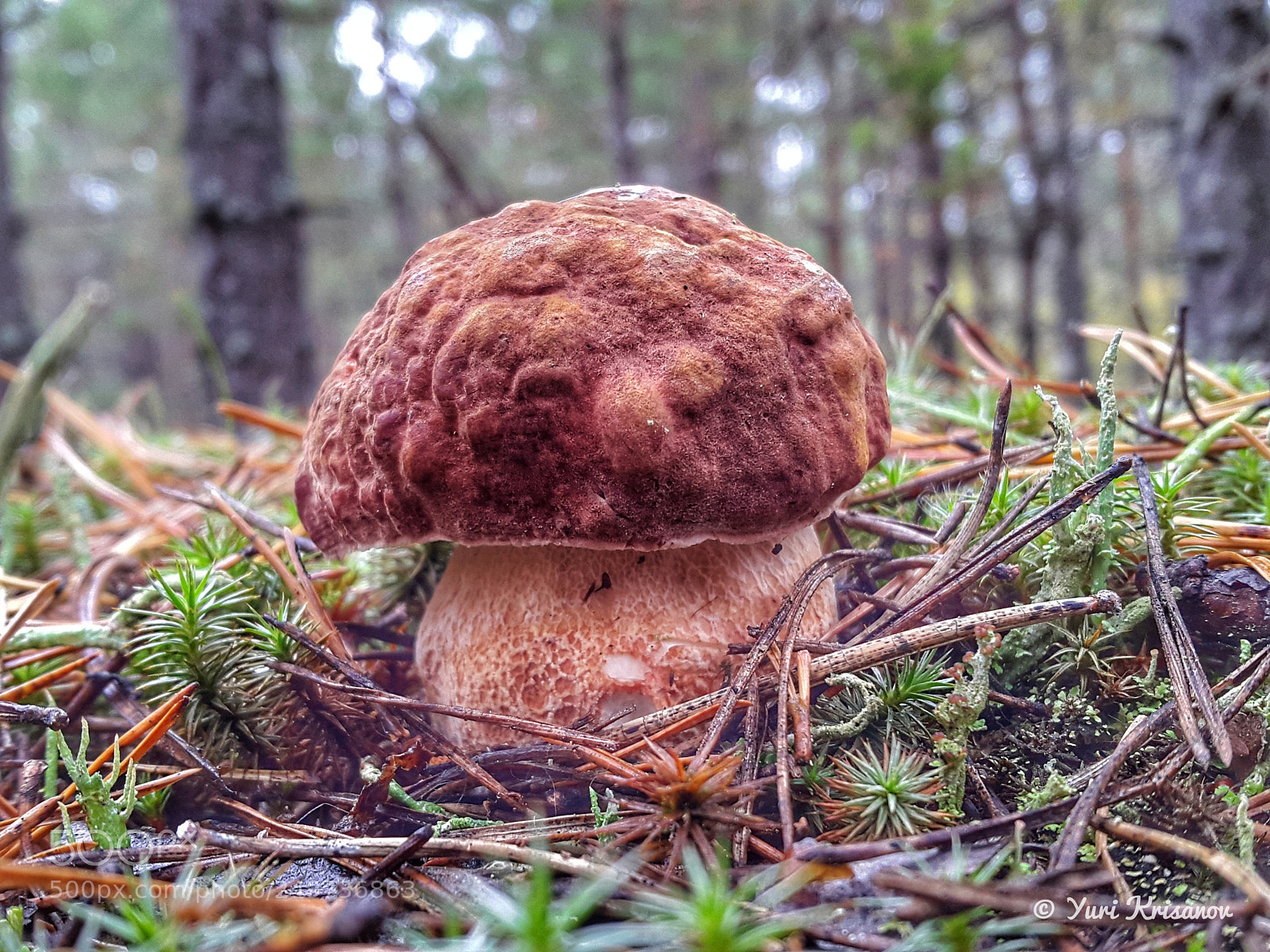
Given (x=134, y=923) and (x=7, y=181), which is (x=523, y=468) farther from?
(x=7, y=181)

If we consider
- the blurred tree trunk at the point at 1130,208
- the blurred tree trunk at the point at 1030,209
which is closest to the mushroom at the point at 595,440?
the blurred tree trunk at the point at 1030,209

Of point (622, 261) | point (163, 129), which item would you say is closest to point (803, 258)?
point (622, 261)

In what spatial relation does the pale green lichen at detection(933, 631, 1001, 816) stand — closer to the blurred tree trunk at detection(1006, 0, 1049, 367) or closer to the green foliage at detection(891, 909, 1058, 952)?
the green foliage at detection(891, 909, 1058, 952)

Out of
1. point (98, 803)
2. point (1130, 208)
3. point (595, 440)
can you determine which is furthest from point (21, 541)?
point (1130, 208)

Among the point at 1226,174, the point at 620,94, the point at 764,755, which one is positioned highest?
the point at 620,94

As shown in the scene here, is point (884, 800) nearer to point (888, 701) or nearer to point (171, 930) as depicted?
point (888, 701)

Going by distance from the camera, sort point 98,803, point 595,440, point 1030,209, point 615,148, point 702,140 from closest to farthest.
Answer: point 98,803 < point 595,440 < point 1030,209 < point 615,148 < point 702,140

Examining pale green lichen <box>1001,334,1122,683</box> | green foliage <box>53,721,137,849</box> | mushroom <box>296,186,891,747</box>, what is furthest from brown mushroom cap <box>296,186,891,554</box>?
green foliage <box>53,721,137,849</box>
